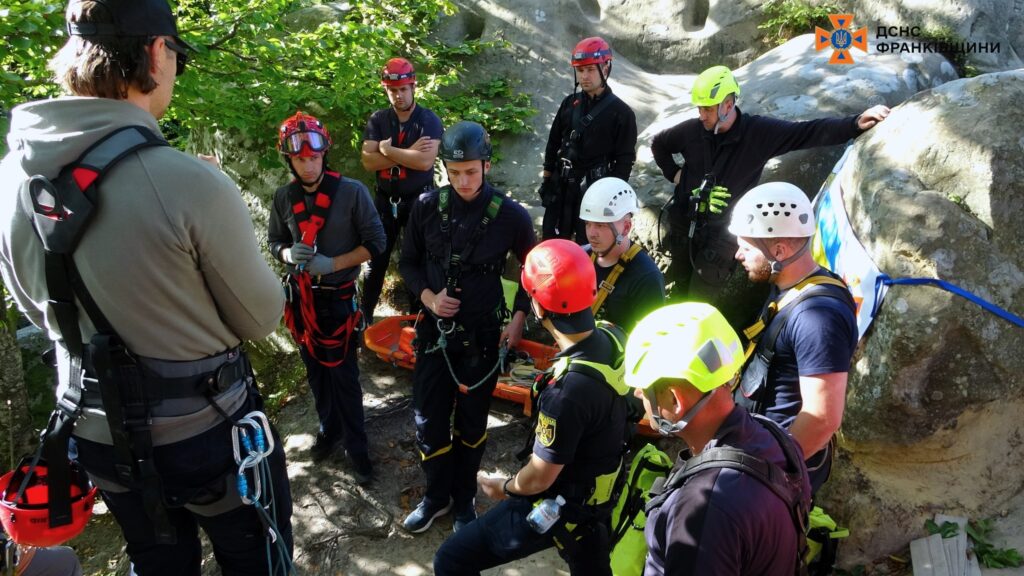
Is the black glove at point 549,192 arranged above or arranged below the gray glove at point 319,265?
below

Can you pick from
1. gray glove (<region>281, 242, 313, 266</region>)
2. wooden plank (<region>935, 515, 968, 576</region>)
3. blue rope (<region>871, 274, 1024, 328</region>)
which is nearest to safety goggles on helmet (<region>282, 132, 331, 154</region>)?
gray glove (<region>281, 242, 313, 266</region>)

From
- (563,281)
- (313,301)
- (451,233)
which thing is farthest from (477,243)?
(313,301)

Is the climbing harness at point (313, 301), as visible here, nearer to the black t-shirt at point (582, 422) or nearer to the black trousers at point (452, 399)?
the black trousers at point (452, 399)

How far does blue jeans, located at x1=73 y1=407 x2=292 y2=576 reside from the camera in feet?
7.85

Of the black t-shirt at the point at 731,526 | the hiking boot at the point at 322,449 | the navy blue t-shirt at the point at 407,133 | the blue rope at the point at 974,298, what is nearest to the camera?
the black t-shirt at the point at 731,526

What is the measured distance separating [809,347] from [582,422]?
104cm

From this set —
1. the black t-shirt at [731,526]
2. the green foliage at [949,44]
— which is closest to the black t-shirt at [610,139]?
the black t-shirt at [731,526]

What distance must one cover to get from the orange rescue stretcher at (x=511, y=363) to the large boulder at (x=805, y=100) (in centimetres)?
150

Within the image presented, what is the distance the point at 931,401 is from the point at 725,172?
2318 mm

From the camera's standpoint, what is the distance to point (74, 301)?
7.13 feet

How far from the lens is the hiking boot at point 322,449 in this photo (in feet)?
17.6

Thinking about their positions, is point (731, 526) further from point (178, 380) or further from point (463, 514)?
point (463, 514)

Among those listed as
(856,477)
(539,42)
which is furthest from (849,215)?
(539,42)

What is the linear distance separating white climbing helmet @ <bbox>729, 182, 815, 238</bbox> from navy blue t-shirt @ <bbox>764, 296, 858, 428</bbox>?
1.39 feet
